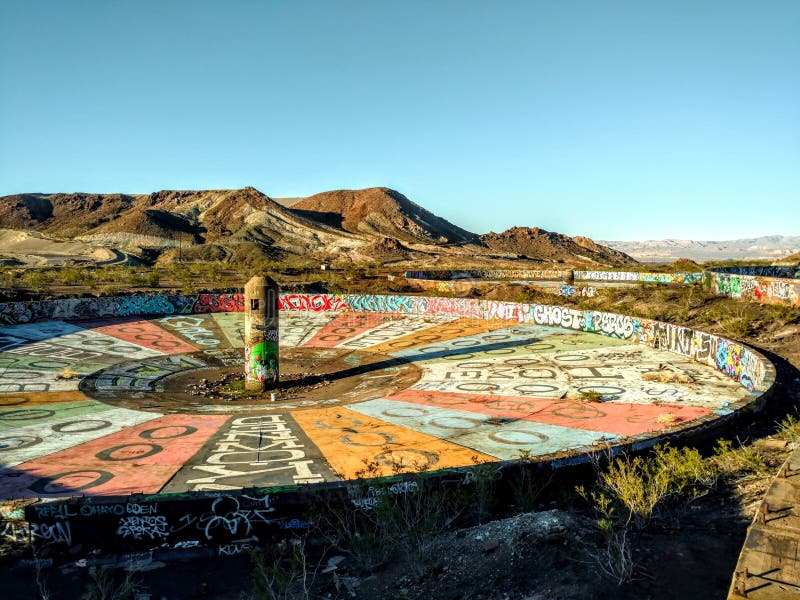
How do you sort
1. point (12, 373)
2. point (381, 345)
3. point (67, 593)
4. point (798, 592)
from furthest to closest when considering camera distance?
point (381, 345)
point (12, 373)
point (67, 593)
point (798, 592)

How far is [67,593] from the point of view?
27.3ft

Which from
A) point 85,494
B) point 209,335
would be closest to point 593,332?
point 209,335

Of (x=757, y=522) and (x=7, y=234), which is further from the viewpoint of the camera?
(x=7, y=234)

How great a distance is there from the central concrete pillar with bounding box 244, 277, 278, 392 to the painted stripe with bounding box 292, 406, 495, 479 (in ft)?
15.1

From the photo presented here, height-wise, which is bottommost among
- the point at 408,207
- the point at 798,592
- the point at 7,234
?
the point at 798,592

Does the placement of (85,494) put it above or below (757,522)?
below

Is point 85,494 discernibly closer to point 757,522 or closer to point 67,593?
point 67,593

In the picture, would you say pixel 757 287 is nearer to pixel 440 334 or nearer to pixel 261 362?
pixel 440 334

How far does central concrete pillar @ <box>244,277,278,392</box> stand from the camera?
2220 cm

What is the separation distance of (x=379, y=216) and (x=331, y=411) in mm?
149356

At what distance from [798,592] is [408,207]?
181 metres

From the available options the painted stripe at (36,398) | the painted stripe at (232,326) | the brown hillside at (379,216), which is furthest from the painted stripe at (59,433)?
the brown hillside at (379,216)

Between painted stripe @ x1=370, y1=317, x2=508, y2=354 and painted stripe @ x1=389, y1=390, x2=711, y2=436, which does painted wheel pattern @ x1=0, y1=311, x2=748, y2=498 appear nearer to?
painted stripe @ x1=389, y1=390, x2=711, y2=436

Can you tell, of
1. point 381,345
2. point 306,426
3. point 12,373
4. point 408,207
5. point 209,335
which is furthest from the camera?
point 408,207
